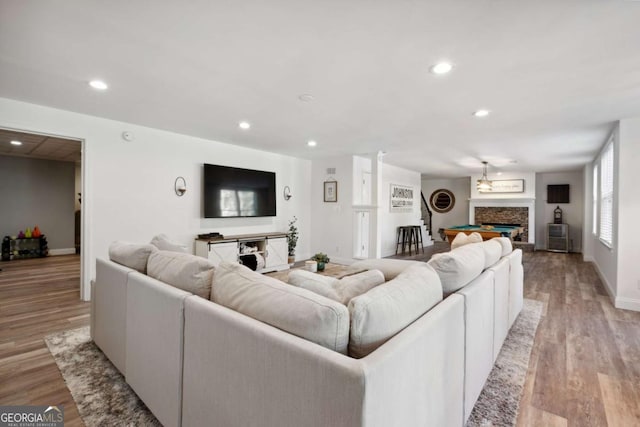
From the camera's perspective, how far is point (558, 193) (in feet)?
29.1

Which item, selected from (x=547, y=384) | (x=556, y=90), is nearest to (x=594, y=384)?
(x=547, y=384)

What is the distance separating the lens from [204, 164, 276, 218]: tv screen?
499 cm

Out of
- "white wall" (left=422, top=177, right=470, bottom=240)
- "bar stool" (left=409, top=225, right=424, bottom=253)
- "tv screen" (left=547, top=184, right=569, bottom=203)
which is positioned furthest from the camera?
"white wall" (left=422, top=177, right=470, bottom=240)

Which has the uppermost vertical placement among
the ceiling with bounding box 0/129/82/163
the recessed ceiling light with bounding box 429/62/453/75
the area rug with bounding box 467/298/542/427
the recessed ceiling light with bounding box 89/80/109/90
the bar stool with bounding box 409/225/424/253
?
the ceiling with bounding box 0/129/82/163

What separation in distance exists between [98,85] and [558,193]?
10787mm

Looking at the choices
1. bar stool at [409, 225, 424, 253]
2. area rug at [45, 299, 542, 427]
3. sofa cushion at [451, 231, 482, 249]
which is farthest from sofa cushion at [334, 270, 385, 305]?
bar stool at [409, 225, 424, 253]

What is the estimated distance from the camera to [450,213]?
428 inches

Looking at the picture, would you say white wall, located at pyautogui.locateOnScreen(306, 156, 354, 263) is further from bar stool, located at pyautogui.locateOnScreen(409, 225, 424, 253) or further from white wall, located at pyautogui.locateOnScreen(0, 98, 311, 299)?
bar stool, located at pyautogui.locateOnScreen(409, 225, 424, 253)

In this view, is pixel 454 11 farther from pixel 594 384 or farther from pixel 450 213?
pixel 450 213

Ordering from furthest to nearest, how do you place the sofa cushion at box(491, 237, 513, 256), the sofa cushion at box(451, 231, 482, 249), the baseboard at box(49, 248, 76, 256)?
the baseboard at box(49, 248, 76, 256), the sofa cushion at box(451, 231, 482, 249), the sofa cushion at box(491, 237, 513, 256)

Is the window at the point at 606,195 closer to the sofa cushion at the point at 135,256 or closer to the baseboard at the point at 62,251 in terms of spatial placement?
the sofa cushion at the point at 135,256

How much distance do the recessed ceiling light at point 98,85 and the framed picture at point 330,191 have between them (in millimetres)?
4388

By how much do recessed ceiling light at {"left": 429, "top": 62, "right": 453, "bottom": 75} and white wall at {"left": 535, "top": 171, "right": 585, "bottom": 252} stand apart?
8.66 m

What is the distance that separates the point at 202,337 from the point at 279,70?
6.83 ft
